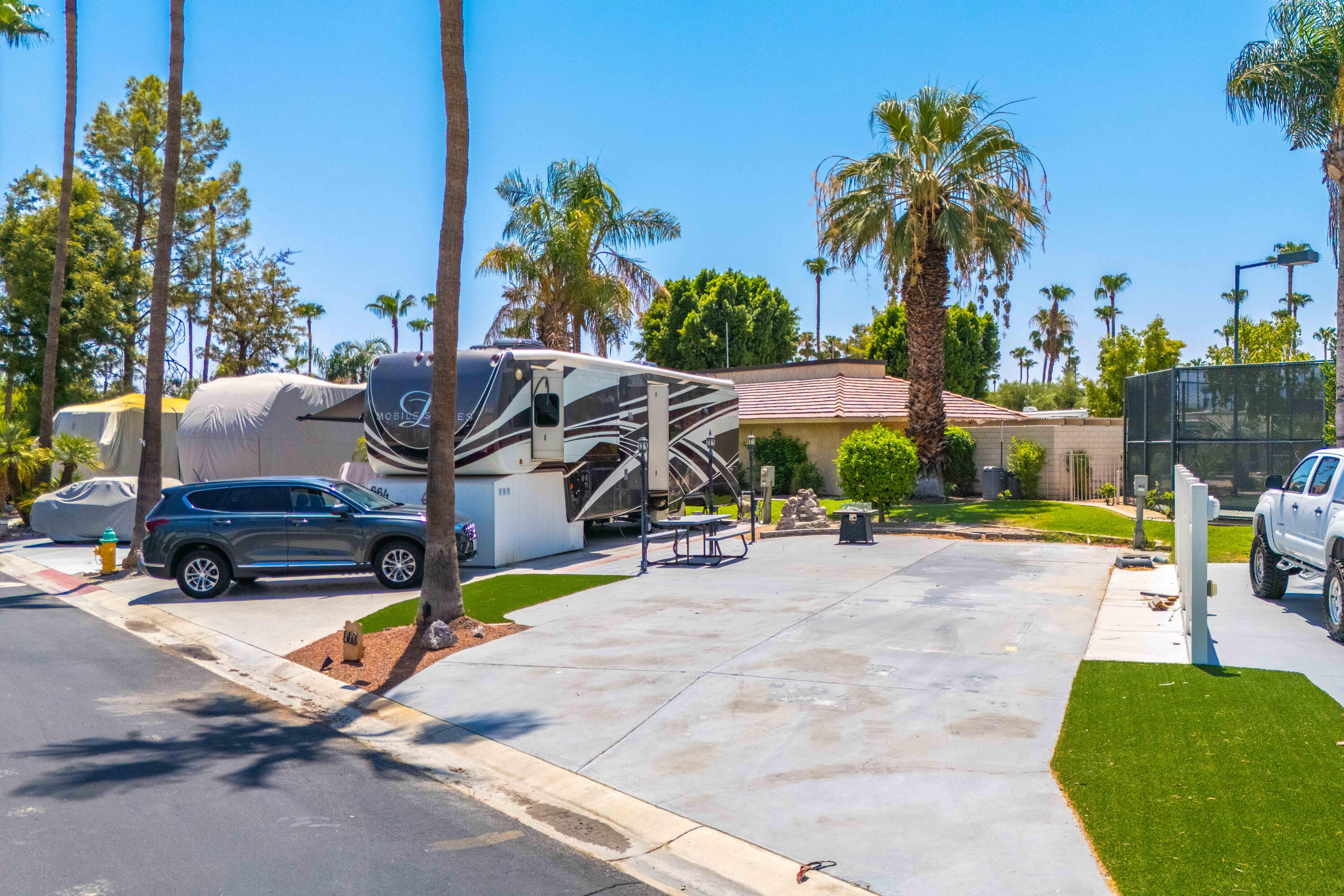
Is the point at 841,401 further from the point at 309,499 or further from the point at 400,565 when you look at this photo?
the point at 309,499

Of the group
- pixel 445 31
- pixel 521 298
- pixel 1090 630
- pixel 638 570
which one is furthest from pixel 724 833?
pixel 521 298

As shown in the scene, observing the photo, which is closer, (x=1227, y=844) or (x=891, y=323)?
(x=1227, y=844)

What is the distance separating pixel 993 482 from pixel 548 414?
13478 mm

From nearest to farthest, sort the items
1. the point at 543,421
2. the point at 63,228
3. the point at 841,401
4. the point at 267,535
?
1. the point at 267,535
2. the point at 543,421
3. the point at 63,228
4. the point at 841,401

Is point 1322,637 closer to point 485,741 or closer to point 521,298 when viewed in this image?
point 485,741

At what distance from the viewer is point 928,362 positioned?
22.4 m

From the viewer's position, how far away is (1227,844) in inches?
183

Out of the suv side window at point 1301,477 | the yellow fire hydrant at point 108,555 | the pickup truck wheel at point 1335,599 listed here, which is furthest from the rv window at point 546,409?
the pickup truck wheel at point 1335,599

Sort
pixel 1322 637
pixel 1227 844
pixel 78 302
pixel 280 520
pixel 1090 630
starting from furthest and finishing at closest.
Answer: pixel 78 302 → pixel 280 520 → pixel 1090 630 → pixel 1322 637 → pixel 1227 844

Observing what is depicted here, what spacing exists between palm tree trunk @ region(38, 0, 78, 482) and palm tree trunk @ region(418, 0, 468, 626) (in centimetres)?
1793

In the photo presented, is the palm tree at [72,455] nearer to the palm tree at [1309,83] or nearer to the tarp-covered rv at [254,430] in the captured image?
the tarp-covered rv at [254,430]

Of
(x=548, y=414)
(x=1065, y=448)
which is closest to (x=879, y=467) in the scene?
(x=548, y=414)

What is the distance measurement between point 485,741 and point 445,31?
23.5ft

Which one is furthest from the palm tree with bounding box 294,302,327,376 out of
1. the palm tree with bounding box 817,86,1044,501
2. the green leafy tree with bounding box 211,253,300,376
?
the palm tree with bounding box 817,86,1044,501
